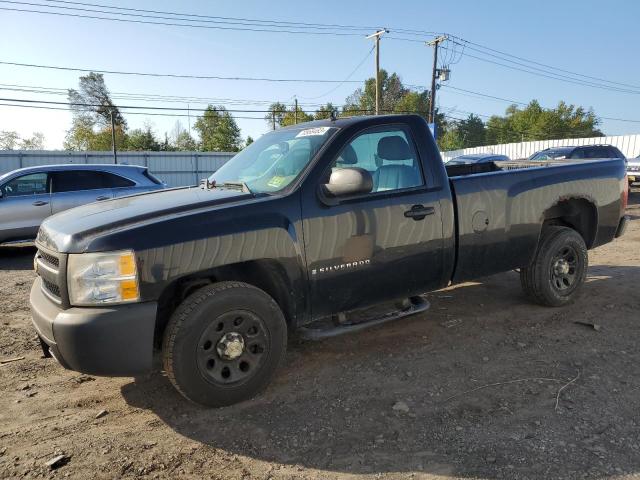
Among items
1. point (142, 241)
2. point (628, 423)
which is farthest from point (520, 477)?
point (142, 241)

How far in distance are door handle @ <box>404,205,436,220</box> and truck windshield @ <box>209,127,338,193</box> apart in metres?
0.84

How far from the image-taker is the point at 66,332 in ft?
9.05

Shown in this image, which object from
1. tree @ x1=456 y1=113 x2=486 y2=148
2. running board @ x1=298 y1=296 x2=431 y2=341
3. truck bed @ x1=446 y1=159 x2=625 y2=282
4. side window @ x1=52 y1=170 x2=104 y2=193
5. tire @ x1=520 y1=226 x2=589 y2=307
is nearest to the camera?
running board @ x1=298 y1=296 x2=431 y2=341

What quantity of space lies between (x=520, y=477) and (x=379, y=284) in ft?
5.31

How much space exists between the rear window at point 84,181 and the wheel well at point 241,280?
275 inches

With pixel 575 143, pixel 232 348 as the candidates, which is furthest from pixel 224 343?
pixel 575 143

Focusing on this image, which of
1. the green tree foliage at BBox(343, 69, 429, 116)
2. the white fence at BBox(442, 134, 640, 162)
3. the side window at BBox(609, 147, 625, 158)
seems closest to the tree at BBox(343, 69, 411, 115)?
the green tree foliage at BBox(343, 69, 429, 116)

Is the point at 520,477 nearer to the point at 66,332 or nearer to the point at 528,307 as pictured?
the point at 66,332

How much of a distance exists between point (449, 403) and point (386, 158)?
1886 millimetres

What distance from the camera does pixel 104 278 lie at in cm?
277

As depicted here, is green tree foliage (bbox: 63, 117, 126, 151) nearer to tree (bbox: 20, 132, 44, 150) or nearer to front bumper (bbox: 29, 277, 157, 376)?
tree (bbox: 20, 132, 44, 150)

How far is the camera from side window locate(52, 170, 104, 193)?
30.3ft

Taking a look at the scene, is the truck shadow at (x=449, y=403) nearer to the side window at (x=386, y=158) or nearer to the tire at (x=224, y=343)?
the tire at (x=224, y=343)

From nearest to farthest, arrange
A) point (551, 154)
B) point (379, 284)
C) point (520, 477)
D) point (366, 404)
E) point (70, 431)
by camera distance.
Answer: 1. point (520, 477)
2. point (70, 431)
3. point (366, 404)
4. point (379, 284)
5. point (551, 154)
